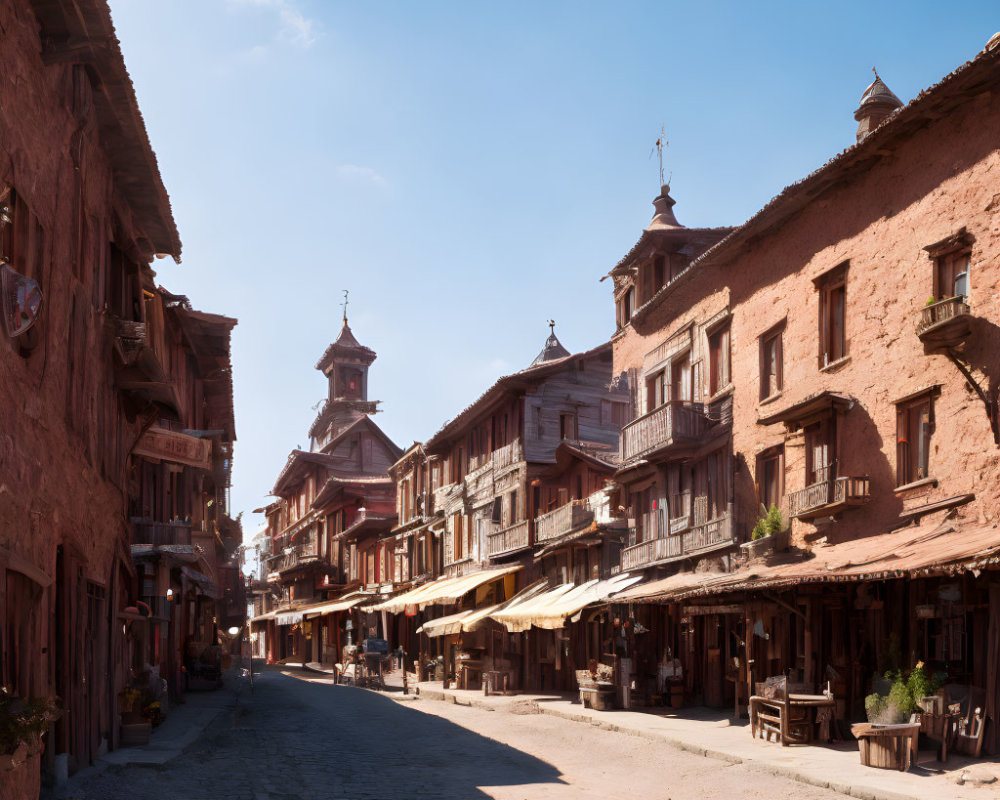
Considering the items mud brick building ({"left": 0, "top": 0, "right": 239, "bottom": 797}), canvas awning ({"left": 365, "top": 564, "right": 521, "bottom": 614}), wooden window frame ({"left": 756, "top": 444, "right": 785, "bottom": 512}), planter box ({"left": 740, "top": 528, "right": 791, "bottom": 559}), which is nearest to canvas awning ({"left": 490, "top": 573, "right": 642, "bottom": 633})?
canvas awning ({"left": 365, "top": 564, "right": 521, "bottom": 614})

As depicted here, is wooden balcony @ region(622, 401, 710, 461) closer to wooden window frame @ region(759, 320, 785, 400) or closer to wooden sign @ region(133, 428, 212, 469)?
wooden window frame @ region(759, 320, 785, 400)

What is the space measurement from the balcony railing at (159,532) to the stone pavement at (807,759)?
9045mm

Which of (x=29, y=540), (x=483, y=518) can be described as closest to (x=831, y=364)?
(x=29, y=540)

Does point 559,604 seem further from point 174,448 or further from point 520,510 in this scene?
point 174,448

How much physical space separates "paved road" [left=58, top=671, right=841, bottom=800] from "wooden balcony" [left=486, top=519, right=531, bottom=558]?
1512cm

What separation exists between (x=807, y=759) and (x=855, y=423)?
7224 mm

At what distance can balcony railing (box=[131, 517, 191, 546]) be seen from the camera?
2489 centimetres

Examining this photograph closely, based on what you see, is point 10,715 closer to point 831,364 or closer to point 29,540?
point 29,540

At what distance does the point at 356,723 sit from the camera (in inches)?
906

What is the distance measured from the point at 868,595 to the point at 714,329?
1027 cm

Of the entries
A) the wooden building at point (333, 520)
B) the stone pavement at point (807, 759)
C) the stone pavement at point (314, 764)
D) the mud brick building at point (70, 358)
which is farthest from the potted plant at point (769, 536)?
the wooden building at point (333, 520)

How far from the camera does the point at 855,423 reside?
2142 centimetres

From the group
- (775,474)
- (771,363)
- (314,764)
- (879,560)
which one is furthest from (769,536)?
(314,764)

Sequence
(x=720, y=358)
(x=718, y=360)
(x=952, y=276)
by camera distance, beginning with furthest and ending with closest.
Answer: (x=718, y=360), (x=720, y=358), (x=952, y=276)
